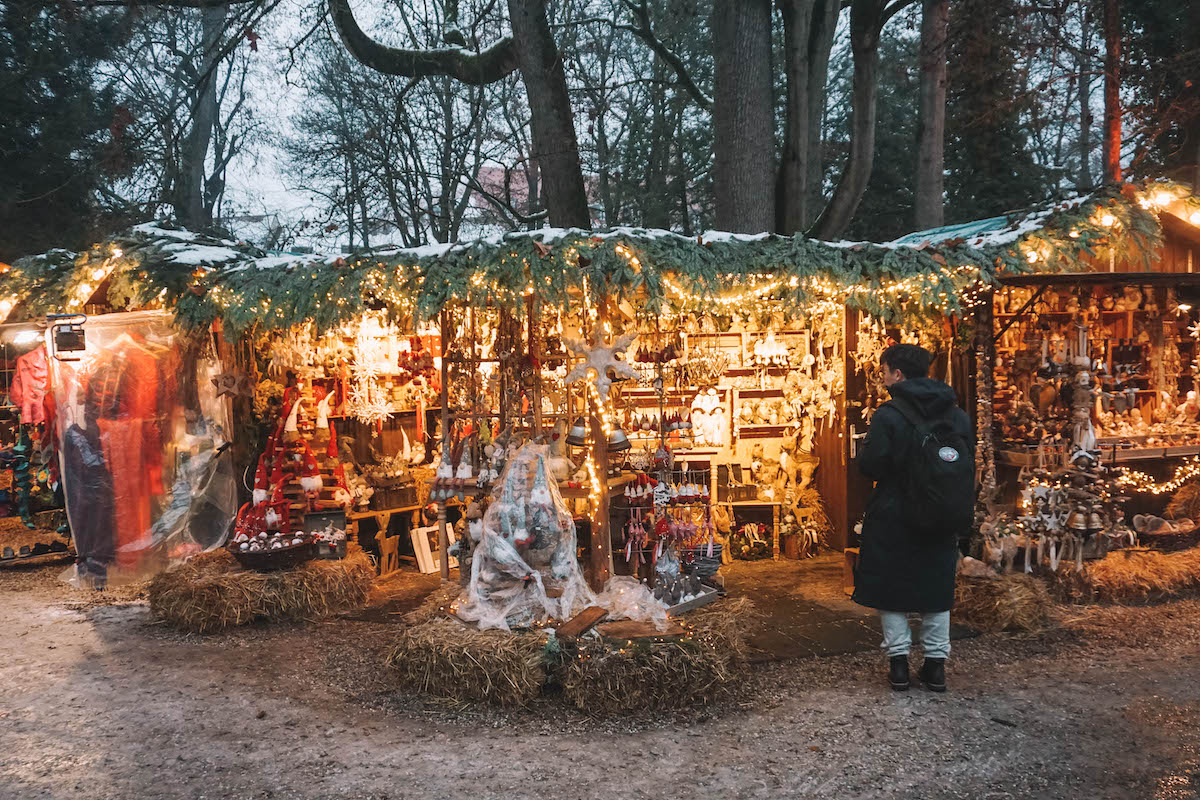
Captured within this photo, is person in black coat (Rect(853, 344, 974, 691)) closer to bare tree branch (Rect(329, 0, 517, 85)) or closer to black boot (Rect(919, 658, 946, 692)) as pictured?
black boot (Rect(919, 658, 946, 692))

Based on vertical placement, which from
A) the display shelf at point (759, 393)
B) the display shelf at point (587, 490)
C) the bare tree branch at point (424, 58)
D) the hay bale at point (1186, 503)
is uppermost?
the bare tree branch at point (424, 58)

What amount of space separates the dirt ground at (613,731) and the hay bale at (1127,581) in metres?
0.51

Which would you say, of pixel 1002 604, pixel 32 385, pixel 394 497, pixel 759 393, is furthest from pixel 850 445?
pixel 32 385

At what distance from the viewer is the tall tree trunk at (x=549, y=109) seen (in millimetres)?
9172

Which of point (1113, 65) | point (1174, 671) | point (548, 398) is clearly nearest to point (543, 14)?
→ point (548, 398)

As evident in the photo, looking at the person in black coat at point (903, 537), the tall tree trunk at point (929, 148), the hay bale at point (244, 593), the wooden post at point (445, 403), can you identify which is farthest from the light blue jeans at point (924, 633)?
the tall tree trunk at point (929, 148)

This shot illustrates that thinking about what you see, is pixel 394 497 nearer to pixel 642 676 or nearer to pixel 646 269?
pixel 646 269

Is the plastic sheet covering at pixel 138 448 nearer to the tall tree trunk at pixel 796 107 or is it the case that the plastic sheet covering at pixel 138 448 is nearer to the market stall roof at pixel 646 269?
the market stall roof at pixel 646 269

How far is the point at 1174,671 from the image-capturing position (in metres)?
5.13

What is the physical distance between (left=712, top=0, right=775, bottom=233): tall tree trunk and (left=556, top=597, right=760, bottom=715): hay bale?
5.50 metres

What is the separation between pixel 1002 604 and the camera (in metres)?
5.85

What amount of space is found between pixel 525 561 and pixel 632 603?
2.37 feet

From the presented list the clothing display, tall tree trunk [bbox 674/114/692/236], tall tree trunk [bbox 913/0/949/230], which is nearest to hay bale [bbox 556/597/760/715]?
the clothing display

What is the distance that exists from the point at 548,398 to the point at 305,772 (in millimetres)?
3820
